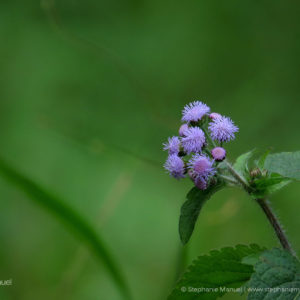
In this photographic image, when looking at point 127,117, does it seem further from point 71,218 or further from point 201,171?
point 201,171

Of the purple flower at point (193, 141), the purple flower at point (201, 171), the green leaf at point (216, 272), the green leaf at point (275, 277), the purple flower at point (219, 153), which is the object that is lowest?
the green leaf at point (275, 277)

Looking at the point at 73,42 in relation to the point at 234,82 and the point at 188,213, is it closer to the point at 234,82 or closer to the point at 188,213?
the point at 234,82

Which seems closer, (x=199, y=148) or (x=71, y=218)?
(x=199, y=148)

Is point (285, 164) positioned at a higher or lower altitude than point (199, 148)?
lower

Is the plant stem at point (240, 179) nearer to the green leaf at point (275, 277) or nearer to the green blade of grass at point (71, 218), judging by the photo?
the green leaf at point (275, 277)

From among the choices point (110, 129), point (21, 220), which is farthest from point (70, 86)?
point (21, 220)

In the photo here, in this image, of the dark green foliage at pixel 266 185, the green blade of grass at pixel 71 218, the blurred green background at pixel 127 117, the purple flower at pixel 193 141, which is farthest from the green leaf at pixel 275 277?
the blurred green background at pixel 127 117

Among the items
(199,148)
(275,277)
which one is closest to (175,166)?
(199,148)
